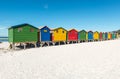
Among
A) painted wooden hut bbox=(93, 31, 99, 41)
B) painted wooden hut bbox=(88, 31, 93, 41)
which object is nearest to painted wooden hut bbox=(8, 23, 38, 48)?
painted wooden hut bbox=(88, 31, 93, 41)

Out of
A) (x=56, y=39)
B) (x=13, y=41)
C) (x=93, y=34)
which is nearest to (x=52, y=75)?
(x=13, y=41)

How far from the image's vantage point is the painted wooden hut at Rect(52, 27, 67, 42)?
84.1 ft

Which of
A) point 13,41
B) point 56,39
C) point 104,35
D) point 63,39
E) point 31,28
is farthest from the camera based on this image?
point 104,35

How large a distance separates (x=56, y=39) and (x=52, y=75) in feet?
63.5

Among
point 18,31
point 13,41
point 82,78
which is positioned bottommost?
point 82,78

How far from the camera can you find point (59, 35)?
27.0m

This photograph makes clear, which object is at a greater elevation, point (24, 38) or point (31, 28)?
point (31, 28)

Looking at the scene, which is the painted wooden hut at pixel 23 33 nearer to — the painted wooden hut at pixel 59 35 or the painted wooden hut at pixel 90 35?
the painted wooden hut at pixel 59 35

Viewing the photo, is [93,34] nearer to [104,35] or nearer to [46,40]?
[104,35]

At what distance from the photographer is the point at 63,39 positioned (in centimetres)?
2798

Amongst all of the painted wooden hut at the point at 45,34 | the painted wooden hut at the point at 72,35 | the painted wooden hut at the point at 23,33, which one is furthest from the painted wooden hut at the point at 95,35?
the painted wooden hut at the point at 23,33

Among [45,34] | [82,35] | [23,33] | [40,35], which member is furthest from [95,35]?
[23,33]

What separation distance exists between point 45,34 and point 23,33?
14.5 ft

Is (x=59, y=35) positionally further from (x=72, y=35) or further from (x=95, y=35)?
(x=95, y=35)
